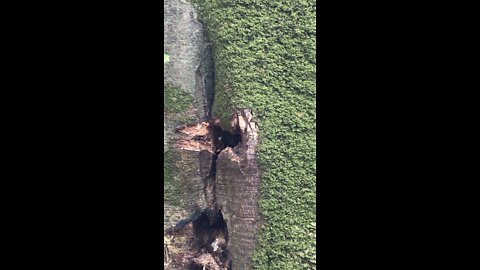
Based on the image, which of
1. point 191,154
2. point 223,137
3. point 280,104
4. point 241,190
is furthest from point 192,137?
point 280,104

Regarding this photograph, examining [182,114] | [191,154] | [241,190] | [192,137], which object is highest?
[182,114]

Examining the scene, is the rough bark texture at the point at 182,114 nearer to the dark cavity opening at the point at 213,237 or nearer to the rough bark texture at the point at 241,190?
the dark cavity opening at the point at 213,237

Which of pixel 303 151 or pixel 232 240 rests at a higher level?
pixel 303 151

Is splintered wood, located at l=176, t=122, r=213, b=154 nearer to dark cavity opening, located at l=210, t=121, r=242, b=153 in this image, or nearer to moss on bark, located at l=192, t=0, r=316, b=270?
dark cavity opening, located at l=210, t=121, r=242, b=153

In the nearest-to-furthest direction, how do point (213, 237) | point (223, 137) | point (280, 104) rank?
1. point (280, 104)
2. point (223, 137)
3. point (213, 237)

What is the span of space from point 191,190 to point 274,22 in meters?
1.58

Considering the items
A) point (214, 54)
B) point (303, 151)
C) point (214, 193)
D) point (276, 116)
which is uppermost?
point (214, 54)

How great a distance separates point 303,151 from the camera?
13.2 feet

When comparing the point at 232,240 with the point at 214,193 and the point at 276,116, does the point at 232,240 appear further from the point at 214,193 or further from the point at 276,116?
the point at 276,116

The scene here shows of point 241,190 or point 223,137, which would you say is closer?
point 241,190

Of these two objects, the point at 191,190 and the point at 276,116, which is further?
the point at 191,190

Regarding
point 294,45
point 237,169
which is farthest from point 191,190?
point 294,45

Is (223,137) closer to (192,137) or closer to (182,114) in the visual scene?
(192,137)

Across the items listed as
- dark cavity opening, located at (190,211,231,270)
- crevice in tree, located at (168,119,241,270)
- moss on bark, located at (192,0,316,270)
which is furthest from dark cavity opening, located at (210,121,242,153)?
dark cavity opening, located at (190,211,231,270)
